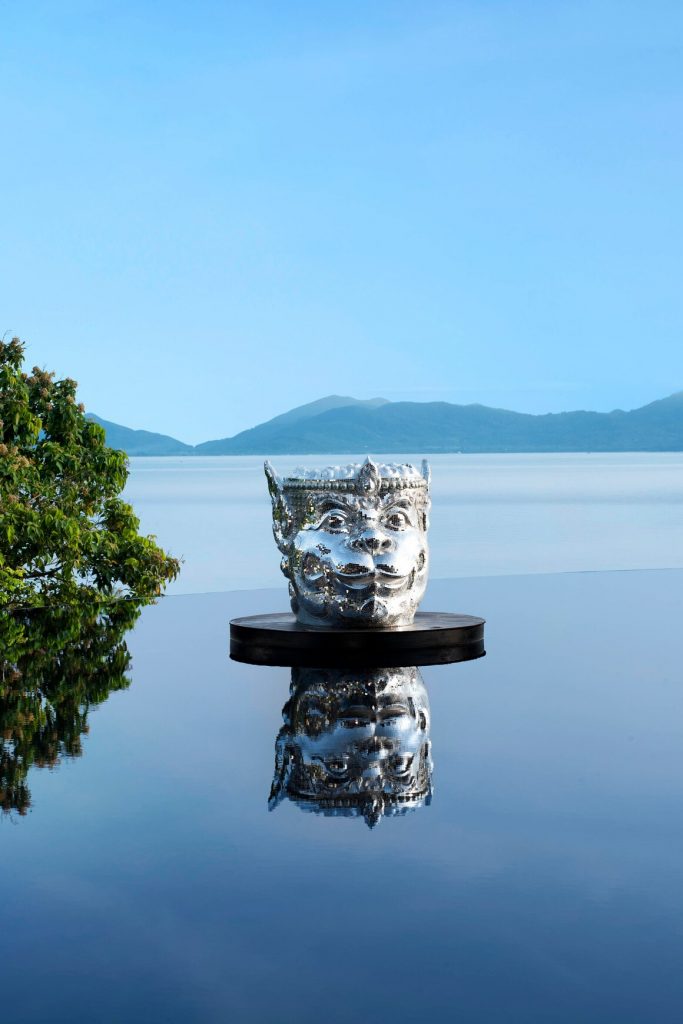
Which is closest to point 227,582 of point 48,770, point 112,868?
point 48,770

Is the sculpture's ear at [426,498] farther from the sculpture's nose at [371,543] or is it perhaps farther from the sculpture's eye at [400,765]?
the sculpture's eye at [400,765]

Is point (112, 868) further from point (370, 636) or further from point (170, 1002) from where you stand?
point (370, 636)

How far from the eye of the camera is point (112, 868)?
3.50 metres

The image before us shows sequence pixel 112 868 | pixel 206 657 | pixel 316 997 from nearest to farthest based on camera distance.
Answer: pixel 316 997
pixel 112 868
pixel 206 657

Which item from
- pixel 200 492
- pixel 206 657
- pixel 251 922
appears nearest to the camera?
pixel 251 922

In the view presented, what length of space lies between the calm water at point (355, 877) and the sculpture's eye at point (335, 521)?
4.24 ft

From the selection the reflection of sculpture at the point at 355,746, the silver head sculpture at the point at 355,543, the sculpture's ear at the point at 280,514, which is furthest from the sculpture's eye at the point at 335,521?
the reflection of sculpture at the point at 355,746

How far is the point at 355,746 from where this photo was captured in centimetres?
465

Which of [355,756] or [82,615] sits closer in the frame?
[355,756]

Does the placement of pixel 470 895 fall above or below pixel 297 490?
below

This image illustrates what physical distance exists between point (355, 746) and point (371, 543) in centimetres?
219

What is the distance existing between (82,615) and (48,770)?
4849mm

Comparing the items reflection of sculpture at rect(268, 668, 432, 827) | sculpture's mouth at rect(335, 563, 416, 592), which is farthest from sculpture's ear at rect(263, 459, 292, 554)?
reflection of sculpture at rect(268, 668, 432, 827)

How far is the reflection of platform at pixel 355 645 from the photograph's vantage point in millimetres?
6746
